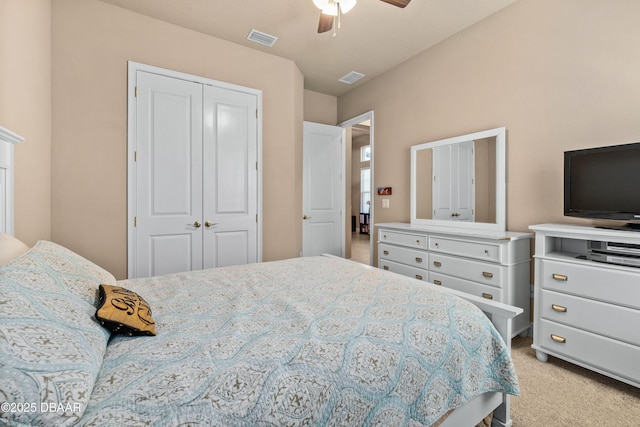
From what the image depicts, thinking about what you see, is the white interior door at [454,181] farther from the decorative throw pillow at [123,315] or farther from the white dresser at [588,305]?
the decorative throw pillow at [123,315]

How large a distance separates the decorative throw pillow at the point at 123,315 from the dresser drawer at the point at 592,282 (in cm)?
248

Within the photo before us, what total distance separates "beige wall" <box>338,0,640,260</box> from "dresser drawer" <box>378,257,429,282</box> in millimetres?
929

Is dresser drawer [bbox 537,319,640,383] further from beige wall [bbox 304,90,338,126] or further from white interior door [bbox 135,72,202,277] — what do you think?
beige wall [bbox 304,90,338,126]

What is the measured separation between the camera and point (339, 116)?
4.89 meters

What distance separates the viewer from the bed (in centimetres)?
67

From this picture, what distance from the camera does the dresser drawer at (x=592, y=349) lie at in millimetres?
1723

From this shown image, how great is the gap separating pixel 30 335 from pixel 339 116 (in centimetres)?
473

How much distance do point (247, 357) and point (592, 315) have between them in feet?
7.30

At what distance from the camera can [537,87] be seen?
2492mm

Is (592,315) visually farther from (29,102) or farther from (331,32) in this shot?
(29,102)

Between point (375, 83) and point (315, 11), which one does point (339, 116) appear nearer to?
point (375, 83)

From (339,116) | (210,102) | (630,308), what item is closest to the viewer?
(630,308)

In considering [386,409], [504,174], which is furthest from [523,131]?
[386,409]

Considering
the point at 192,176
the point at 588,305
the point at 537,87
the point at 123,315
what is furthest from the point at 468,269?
the point at 192,176
